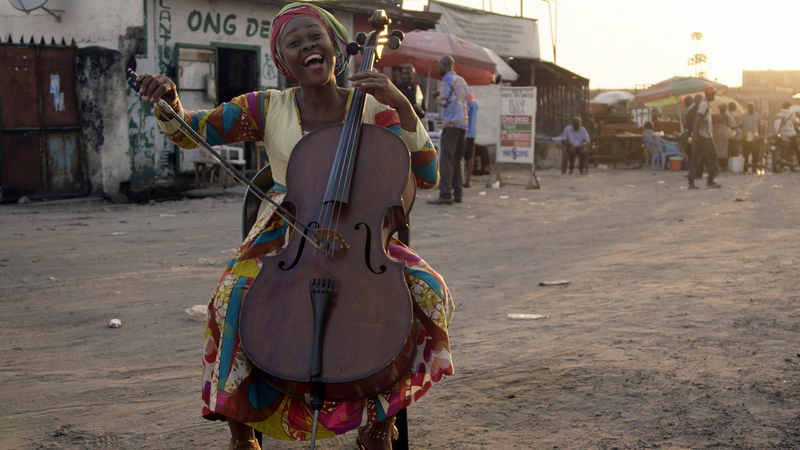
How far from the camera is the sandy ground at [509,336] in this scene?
98.7 inches

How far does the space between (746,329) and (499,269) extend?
2195 mm

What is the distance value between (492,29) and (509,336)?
666 inches

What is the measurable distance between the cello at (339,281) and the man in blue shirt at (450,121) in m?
6.98

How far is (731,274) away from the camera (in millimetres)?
5031

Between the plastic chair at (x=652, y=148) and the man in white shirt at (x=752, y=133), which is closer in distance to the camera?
the man in white shirt at (x=752, y=133)

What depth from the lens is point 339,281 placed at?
6.08ft

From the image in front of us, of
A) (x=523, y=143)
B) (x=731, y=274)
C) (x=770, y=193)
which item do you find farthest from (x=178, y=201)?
(x=770, y=193)

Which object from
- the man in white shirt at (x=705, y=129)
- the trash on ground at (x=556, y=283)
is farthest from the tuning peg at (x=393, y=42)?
the man in white shirt at (x=705, y=129)

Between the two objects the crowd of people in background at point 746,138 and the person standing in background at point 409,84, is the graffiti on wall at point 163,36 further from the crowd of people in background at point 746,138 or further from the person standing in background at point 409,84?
the crowd of people in background at point 746,138

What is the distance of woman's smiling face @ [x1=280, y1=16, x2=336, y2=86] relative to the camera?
2268 mm

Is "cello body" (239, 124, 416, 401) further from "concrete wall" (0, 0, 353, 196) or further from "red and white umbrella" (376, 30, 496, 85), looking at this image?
"red and white umbrella" (376, 30, 496, 85)

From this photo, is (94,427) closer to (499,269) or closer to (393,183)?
(393,183)

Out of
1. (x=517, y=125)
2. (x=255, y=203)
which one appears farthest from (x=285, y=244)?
(x=517, y=125)

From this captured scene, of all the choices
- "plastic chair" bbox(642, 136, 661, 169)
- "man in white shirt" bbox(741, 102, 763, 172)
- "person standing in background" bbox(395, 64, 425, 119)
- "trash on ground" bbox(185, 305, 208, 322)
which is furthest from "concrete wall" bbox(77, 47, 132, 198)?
"man in white shirt" bbox(741, 102, 763, 172)
